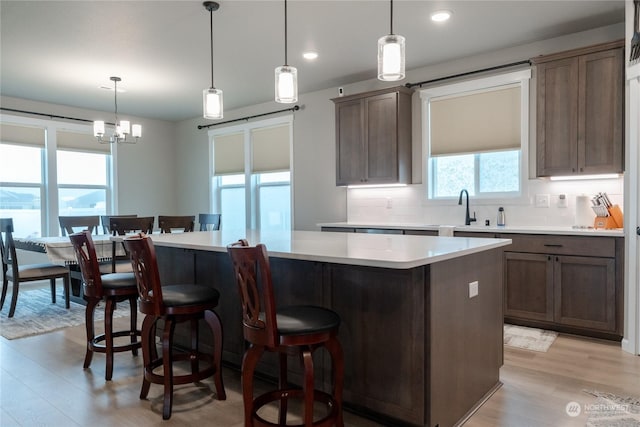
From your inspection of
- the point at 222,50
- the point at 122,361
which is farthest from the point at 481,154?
the point at 122,361

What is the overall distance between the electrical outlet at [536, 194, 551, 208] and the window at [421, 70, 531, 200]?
0.64 ft

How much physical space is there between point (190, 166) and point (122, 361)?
17.0 ft

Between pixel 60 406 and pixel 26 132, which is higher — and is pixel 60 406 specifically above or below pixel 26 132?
below

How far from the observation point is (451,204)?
15.7 feet

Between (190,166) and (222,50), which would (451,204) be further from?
(190,166)

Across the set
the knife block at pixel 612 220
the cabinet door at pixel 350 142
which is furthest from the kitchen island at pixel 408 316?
the cabinet door at pixel 350 142

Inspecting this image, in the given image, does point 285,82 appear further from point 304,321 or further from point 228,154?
point 228,154

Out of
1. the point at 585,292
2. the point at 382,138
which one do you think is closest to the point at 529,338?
the point at 585,292

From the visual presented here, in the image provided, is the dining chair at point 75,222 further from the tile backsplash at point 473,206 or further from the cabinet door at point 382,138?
the cabinet door at point 382,138

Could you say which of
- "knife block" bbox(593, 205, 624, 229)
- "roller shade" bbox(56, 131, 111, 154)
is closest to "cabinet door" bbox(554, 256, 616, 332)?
"knife block" bbox(593, 205, 624, 229)

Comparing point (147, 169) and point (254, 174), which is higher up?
point (147, 169)

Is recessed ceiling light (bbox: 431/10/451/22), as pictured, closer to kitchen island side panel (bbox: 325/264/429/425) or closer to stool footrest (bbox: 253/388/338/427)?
kitchen island side panel (bbox: 325/264/429/425)

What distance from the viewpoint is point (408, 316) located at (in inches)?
78.2

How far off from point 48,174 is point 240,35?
4.30 meters
